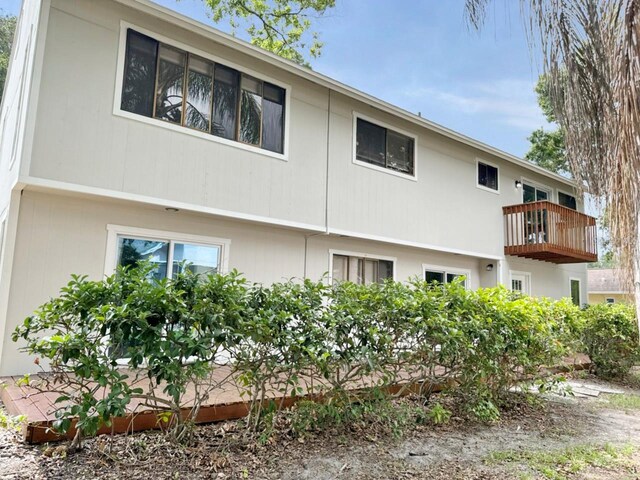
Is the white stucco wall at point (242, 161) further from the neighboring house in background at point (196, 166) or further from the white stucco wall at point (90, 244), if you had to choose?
the white stucco wall at point (90, 244)

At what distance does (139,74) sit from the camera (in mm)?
6410

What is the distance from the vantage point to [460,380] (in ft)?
16.0

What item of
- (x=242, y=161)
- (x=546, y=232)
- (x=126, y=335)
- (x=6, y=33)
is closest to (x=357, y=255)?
(x=242, y=161)

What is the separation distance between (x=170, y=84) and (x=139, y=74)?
0.47 meters

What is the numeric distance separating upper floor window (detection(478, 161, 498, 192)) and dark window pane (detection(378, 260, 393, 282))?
13.1ft

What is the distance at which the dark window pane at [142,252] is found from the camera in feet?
21.0

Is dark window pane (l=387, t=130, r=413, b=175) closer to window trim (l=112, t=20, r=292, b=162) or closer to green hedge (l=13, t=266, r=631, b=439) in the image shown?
window trim (l=112, t=20, r=292, b=162)

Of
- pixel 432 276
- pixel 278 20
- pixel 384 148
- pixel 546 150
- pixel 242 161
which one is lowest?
pixel 432 276

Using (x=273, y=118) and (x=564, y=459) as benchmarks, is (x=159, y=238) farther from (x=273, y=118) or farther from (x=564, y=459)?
(x=564, y=459)

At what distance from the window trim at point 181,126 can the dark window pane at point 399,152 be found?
2799 mm

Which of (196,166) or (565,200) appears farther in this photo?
(565,200)

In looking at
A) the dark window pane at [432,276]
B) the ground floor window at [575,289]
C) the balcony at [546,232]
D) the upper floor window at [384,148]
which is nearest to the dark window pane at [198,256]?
the upper floor window at [384,148]

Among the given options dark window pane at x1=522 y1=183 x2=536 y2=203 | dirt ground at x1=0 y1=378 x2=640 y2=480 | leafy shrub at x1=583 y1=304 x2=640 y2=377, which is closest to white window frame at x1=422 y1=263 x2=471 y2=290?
leafy shrub at x1=583 y1=304 x2=640 y2=377

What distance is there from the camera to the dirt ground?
330 centimetres
